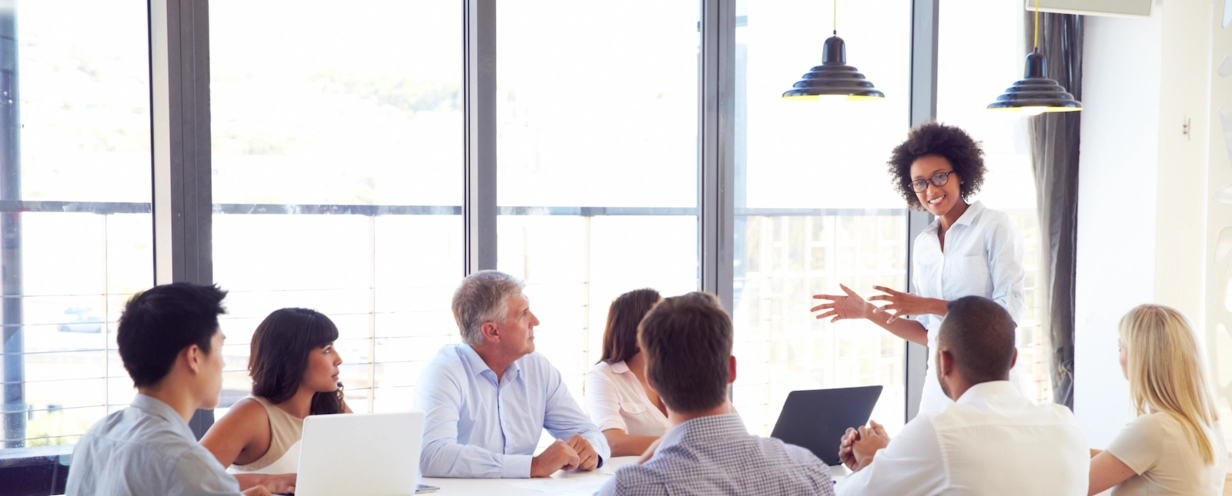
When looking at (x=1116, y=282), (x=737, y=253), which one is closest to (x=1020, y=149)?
(x=1116, y=282)

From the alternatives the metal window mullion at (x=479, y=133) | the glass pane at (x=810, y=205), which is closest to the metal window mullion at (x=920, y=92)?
the glass pane at (x=810, y=205)

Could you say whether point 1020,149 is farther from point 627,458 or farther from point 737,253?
point 627,458

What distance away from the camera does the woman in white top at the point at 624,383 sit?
285 cm

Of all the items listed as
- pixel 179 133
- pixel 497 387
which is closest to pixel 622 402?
pixel 497 387

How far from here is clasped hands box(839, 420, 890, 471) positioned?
7.25ft

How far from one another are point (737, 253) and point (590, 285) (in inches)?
26.8

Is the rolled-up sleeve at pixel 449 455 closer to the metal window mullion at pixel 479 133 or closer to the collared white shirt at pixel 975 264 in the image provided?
the metal window mullion at pixel 479 133

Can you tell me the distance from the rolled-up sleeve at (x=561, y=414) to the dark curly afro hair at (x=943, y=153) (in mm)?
1562

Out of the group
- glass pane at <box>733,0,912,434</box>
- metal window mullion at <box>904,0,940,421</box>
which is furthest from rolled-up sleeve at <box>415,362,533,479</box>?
metal window mullion at <box>904,0,940,421</box>

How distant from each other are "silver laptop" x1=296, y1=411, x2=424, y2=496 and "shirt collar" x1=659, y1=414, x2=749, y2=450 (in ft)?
2.32

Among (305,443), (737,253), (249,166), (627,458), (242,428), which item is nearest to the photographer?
(305,443)

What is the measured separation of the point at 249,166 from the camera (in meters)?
3.20

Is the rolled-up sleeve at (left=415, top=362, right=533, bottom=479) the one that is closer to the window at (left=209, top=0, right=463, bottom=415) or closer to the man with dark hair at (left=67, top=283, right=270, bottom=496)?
the man with dark hair at (left=67, top=283, right=270, bottom=496)

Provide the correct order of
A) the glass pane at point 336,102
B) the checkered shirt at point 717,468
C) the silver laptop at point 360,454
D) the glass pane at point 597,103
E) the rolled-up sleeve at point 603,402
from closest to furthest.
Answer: the checkered shirt at point 717,468 → the silver laptop at point 360,454 → the rolled-up sleeve at point 603,402 → the glass pane at point 336,102 → the glass pane at point 597,103
